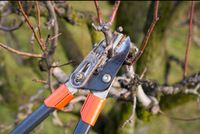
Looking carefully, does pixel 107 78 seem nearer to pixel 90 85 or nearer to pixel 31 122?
pixel 90 85

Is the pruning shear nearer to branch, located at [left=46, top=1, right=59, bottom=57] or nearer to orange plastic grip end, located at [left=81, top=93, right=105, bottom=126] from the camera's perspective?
orange plastic grip end, located at [left=81, top=93, right=105, bottom=126]

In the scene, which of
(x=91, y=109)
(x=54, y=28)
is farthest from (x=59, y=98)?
(x=54, y=28)

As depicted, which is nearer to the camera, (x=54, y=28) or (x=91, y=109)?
(x=91, y=109)

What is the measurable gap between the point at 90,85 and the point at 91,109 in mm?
96

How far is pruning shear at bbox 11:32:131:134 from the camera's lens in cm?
142

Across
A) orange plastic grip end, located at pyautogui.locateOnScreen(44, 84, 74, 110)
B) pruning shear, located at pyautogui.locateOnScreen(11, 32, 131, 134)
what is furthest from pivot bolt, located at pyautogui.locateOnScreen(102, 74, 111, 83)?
orange plastic grip end, located at pyautogui.locateOnScreen(44, 84, 74, 110)

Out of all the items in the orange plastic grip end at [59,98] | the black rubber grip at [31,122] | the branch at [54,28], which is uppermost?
the branch at [54,28]

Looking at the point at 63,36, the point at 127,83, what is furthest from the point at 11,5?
the point at 127,83

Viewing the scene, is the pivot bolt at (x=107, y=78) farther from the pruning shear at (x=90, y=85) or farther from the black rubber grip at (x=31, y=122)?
the black rubber grip at (x=31, y=122)

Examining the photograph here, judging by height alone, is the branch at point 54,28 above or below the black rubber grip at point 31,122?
above

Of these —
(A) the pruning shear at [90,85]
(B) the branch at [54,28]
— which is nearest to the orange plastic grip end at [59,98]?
(A) the pruning shear at [90,85]

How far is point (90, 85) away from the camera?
1.50 metres

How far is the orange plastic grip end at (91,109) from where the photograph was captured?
1.43 meters

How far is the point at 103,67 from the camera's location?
150 centimetres
